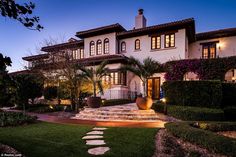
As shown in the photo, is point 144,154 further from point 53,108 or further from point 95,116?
point 53,108

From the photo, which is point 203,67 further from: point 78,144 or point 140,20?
point 78,144

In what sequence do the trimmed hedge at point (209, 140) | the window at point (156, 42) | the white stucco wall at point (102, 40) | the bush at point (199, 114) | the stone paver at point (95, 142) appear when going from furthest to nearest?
the white stucco wall at point (102, 40), the window at point (156, 42), the bush at point (199, 114), the stone paver at point (95, 142), the trimmed hedge at point (209, 140)

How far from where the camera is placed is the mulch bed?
626 centimetres

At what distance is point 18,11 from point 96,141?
4.71 metres

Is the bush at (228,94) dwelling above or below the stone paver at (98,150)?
above

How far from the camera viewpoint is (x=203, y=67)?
17.2 m

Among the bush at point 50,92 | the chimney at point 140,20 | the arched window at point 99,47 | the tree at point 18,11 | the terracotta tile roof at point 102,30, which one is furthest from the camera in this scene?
the arched window at point 99,47

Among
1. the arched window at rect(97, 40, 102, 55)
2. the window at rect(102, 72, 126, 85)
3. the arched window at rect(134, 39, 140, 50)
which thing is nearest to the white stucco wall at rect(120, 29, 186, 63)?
the arched window at rect(134, 39, 140, 50)

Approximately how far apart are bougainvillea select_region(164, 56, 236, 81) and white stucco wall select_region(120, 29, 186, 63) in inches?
87.0

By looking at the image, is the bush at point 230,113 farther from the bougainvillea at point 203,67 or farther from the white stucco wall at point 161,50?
the white stucco wall at point 161,50

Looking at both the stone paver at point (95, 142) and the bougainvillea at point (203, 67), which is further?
the bougainvillea at point (203, 67)

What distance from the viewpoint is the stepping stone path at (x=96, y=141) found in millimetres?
6004

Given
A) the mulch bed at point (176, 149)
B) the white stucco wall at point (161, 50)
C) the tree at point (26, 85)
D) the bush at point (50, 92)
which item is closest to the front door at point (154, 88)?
the white stucco wall at point (161, 50)

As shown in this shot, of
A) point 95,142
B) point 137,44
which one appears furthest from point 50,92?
point 95,142
